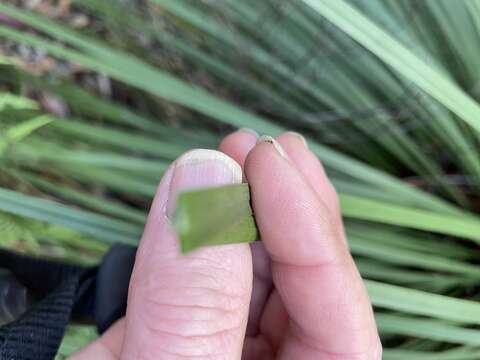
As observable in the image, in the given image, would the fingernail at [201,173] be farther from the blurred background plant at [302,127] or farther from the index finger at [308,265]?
the blurred background plant at [302,127]

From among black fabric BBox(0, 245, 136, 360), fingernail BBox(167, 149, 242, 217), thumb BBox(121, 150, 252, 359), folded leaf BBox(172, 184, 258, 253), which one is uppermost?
folded leaf BBox(172, 184, 258, 253)

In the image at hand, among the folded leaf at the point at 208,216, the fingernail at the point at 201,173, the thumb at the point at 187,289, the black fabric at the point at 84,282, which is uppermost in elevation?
the folded leaf at the point at 208,216

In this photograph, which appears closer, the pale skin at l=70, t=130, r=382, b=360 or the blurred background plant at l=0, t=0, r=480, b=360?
the pale skin at l=70, t=130, r=382, b=360

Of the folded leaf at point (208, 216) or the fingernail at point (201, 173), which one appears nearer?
the folded leaf at point (208, 216)

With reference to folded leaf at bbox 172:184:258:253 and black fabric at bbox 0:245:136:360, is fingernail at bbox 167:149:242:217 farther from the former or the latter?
black fabric at bbox 0:245:136:360

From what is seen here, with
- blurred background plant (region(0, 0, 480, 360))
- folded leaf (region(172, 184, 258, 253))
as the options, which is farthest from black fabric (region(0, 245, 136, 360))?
folded leaf (region(172, 184, 258, 253))

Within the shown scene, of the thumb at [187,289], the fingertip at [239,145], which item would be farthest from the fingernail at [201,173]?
the fingertip at [239,145]

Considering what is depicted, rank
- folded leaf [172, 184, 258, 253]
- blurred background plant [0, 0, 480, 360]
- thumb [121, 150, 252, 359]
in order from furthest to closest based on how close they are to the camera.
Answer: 1. blurred background plant [0, 0, 480, 360]
2. thumb [121, 150, 252, 359]
3. folded leaf [172, 184, 258, 253]
